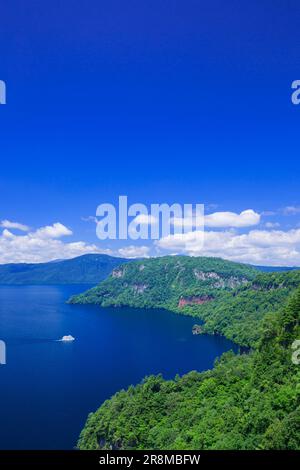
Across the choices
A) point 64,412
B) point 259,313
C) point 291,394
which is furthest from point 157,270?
point 291,394

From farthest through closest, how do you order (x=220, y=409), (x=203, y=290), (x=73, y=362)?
(x=203, y=290), (x=73, y=362), (x=220, y=409)

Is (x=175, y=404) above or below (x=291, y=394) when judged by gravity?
below

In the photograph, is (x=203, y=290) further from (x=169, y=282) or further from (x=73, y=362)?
(x=73, y=362)

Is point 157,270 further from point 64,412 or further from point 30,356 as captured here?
point 64,412

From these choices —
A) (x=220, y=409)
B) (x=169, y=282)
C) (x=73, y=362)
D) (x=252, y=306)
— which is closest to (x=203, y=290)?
(x=169, y=282)

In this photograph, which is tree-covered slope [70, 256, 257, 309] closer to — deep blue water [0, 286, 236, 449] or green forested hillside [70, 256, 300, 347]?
green forested hillside [70, 256, 300, 347]

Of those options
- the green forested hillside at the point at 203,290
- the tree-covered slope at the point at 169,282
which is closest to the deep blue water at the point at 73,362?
the green forested hillside at the point at 203,290

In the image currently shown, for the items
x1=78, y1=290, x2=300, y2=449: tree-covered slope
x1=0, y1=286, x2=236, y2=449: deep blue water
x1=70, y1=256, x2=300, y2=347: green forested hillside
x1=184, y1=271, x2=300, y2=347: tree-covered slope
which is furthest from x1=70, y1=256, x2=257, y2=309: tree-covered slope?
x1=78, y1=290, x2=300, y2=449: tree-covered slope
